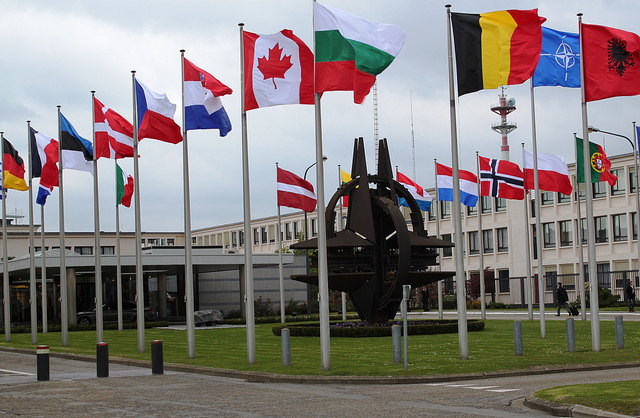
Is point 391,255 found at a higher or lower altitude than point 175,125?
lower

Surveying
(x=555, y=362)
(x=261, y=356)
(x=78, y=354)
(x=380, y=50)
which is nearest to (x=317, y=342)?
(x=261, y=356)

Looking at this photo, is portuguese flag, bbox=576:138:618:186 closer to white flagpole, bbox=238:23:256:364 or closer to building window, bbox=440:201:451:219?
white flagpole, bbox=238:23:256:364

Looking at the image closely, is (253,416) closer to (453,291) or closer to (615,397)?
(615,397)

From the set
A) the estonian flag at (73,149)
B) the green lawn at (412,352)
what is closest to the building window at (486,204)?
the green lawn at (412,352)

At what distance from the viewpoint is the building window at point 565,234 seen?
240ft

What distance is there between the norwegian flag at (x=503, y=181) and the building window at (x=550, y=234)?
40708 mm

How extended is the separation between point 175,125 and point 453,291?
5749cm

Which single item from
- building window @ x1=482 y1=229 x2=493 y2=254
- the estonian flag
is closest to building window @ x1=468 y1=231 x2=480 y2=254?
building window @ x1=482 y1=229 x2=493 y2=254

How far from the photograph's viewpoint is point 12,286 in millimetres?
63156

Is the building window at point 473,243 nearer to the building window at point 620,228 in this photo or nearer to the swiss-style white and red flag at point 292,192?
the building window at point 620,228

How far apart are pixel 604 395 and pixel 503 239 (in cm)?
6816

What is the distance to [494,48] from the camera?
20.8 m

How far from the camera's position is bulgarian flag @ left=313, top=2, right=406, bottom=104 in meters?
19.3

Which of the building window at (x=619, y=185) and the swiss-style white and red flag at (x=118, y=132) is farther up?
the building window at (x=619, y=185)
